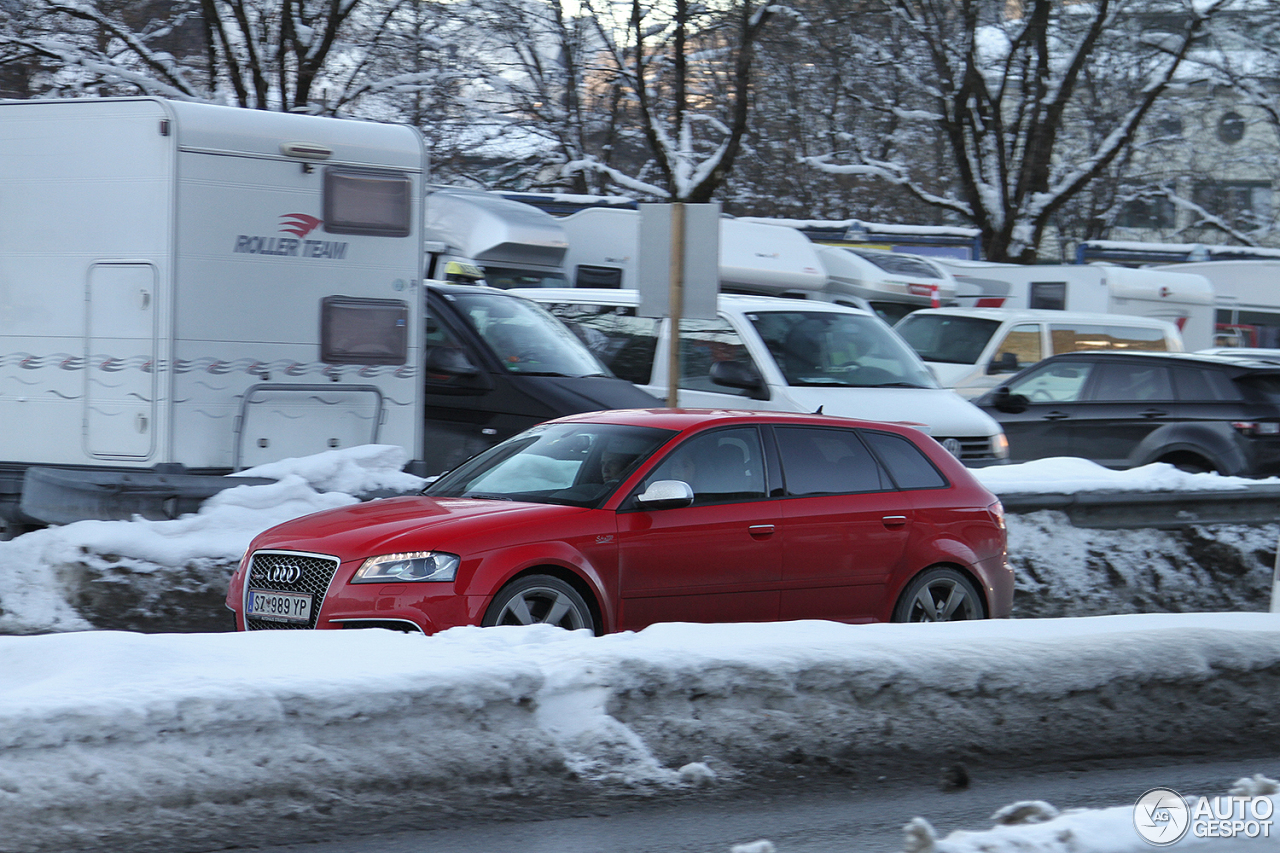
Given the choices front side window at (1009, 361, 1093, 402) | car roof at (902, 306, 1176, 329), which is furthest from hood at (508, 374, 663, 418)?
car roof at (902, 306, 1176, 329)

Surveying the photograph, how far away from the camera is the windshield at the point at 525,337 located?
11711mm

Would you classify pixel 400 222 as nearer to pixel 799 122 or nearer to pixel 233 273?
pixel 233 273

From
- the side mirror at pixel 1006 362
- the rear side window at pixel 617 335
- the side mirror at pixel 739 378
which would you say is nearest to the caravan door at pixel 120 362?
the side mirror at pixel 739 378

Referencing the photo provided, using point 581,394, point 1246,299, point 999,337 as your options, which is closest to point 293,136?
point 581,394

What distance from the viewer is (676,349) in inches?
396

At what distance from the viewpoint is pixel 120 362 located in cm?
949

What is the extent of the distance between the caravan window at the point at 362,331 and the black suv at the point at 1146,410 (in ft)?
20.3

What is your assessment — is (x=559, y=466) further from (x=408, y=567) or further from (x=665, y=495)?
(x=408, y=567)

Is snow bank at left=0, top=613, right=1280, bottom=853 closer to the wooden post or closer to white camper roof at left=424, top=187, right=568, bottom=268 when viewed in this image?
the wooden post

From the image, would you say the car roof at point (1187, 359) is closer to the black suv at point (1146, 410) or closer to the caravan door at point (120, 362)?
the black suv at point (1146, 410)

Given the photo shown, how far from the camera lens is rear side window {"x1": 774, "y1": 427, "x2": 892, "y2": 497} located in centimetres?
785

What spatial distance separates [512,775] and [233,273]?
5.49 meters

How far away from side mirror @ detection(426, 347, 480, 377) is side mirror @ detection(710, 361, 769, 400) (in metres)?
1.83

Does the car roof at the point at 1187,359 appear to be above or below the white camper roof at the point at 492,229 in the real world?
below
